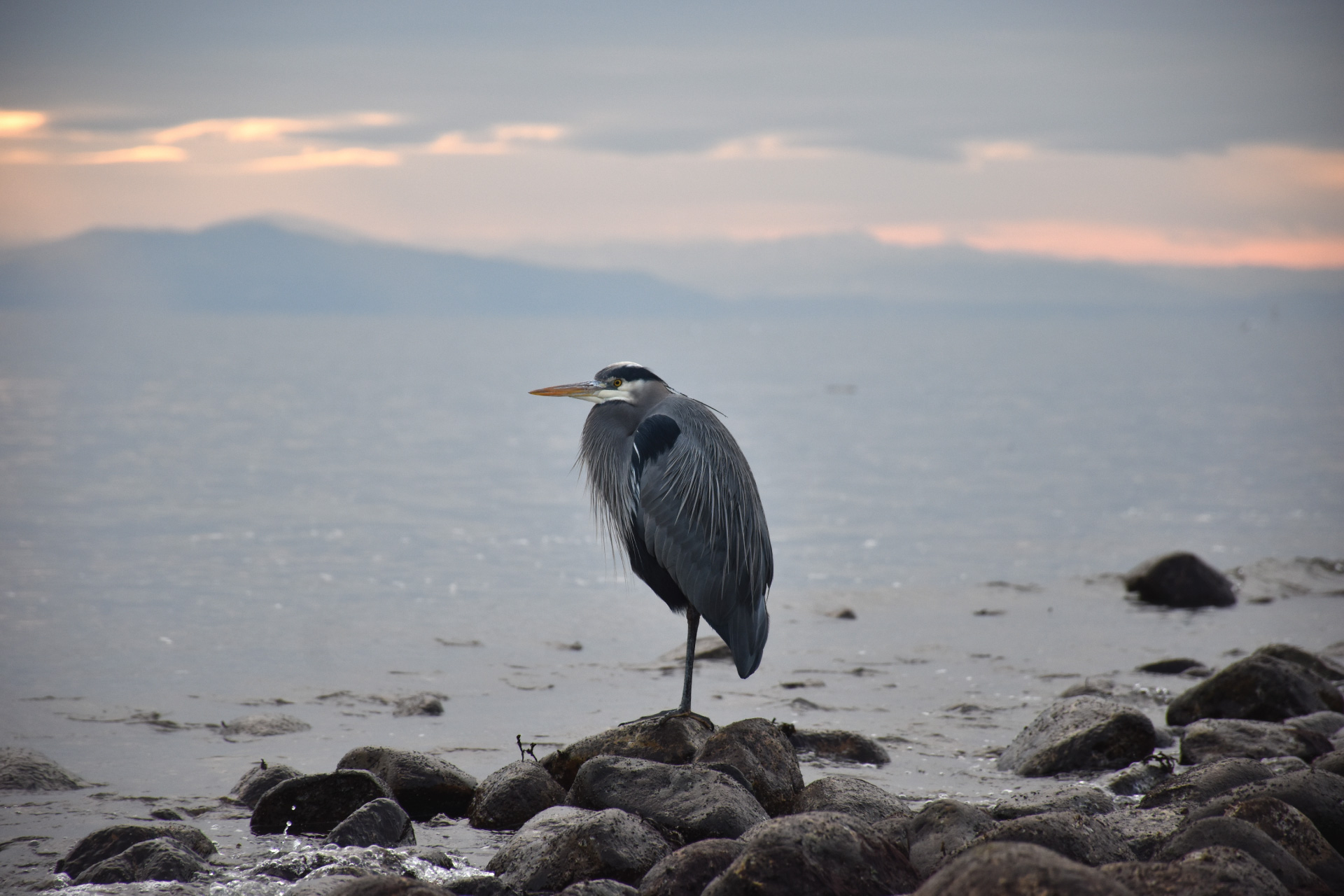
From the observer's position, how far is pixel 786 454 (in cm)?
2817

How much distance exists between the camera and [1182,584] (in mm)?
11453

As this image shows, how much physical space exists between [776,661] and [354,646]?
3.67m

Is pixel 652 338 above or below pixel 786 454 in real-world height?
above

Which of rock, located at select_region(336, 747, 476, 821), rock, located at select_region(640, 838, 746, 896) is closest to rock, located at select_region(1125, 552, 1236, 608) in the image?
rock, located at select_region(336, 747, 476, 821)

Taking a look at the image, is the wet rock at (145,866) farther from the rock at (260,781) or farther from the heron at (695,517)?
the heron at (695,517)

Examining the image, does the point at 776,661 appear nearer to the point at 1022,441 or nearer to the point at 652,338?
the point at 1022,441

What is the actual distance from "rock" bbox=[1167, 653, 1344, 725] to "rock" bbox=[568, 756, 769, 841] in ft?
11.9

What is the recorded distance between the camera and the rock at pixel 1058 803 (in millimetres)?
5305

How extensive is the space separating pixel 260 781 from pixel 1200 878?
427 cm

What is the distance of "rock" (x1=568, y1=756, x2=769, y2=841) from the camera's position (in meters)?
4.89

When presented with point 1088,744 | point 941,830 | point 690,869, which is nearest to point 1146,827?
point 941,830

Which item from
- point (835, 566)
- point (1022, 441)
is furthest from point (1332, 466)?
point (835, 566)

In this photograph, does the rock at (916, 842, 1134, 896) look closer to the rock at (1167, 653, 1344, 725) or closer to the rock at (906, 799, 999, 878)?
the rock at (906, 799, 999, 878)

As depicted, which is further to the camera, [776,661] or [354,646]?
[354,646]
